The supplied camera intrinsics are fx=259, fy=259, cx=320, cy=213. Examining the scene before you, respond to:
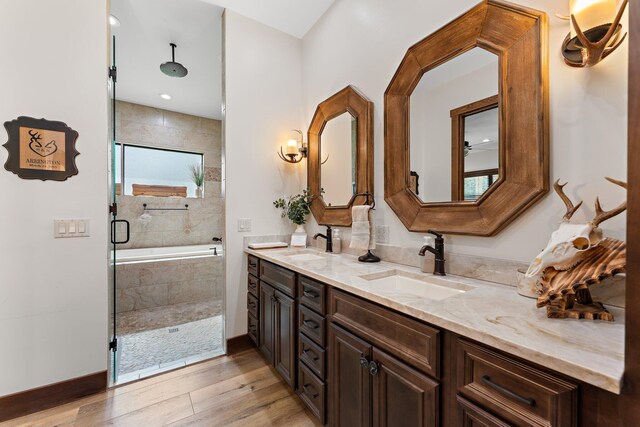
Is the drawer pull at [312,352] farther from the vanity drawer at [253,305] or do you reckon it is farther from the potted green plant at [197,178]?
the potted green plant at [197,178]

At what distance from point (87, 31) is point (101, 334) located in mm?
2174

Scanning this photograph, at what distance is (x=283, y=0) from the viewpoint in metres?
2.29

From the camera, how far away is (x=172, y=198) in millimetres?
4426

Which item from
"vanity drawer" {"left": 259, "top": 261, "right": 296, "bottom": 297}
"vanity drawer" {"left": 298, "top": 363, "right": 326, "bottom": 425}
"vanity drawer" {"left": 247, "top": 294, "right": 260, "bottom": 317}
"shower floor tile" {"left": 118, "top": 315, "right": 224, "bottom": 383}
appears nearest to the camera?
"vanity drawer" {"left": 298, "top": 363, "right": 326, "bottom": 425}

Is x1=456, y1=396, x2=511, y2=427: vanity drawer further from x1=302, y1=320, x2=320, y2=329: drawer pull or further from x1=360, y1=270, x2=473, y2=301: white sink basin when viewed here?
x1=302, y1=320, x2=320, y2=329: drawer pull

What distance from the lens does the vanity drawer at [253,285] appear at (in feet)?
7.20

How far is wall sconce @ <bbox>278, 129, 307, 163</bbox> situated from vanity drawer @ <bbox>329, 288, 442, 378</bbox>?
5.44ft

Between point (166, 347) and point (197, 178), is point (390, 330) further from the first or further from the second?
point (197, 178)

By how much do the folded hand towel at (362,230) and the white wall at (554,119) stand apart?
4.3 inches

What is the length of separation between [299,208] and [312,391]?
1516mm

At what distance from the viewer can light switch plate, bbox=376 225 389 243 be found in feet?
5.85

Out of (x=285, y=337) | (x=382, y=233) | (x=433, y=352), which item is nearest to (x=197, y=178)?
(x=285, y=337)

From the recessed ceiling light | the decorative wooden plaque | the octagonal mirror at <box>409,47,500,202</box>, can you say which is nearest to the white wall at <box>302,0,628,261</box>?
the octagonal mirror at <box>409,47,500,202</box>

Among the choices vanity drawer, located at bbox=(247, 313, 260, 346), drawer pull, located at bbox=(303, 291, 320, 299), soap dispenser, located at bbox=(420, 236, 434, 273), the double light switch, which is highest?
the double light switch
